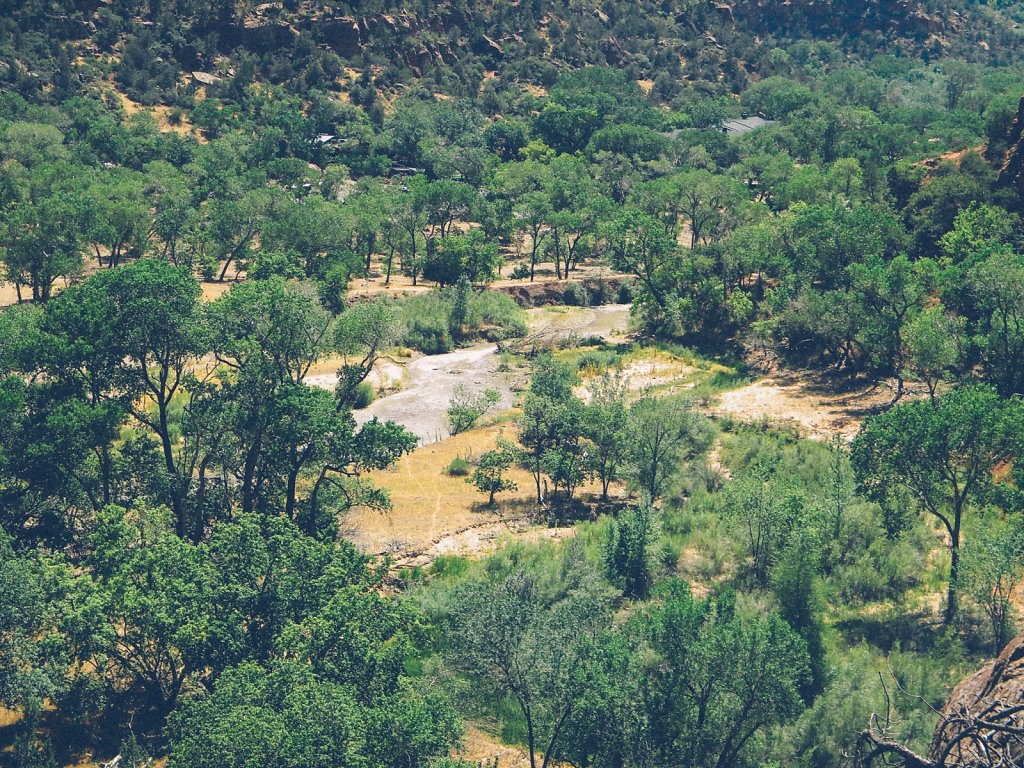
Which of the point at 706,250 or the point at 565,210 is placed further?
the point at 565,210

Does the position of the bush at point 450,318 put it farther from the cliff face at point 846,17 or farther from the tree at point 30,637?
the cliff face at point 846,17

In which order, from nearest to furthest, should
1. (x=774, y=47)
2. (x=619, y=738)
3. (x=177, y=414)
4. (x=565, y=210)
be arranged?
(x=619, y=738), (x=177, y=414), (x=565, y=210), (x=774, y=47)

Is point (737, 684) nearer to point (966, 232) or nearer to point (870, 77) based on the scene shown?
point (966, 232)

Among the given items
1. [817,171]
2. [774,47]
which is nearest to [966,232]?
[817,171]

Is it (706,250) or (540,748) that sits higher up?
(706,250)

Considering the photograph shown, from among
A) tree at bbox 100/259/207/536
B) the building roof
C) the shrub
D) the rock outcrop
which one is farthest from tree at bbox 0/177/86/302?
the building roof

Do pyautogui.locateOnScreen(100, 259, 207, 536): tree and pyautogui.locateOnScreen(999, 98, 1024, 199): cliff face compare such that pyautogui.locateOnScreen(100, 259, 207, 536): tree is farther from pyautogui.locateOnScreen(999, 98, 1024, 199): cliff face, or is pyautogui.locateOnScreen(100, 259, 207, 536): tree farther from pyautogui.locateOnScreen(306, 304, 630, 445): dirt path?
pyautogui.locateOnScreen(999, 98, 1024, 199): cliff face

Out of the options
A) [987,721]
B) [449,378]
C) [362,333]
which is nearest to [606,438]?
[362,333]
